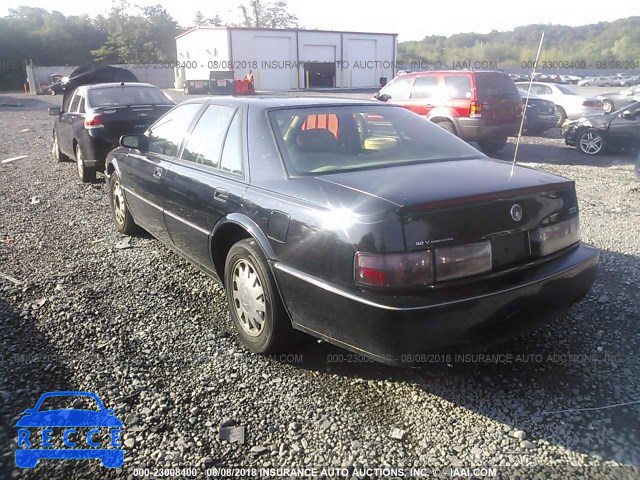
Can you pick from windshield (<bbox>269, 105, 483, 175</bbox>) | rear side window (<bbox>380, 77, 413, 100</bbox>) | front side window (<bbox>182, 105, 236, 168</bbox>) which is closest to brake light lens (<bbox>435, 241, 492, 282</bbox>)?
windshield (<bbox>269, 105, 483, 175</bbox>)

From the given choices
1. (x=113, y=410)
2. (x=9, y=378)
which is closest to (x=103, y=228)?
(x=9, y=378)

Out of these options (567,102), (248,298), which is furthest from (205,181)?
(567,102)

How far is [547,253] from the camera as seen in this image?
9.63ft

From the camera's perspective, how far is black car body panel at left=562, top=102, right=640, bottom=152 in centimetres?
1074

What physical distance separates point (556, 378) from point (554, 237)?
2.67 feet

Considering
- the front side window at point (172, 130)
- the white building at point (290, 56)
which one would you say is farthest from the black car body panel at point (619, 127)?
the white building at point (290, 56)

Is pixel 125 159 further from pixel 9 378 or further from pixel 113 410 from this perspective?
pixel 113 410

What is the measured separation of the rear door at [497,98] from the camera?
10.3m

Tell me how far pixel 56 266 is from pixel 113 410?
263 centimetres

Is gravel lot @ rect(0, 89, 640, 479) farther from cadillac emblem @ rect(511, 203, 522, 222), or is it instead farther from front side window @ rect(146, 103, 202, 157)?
front side window @ rect(146, 103, 202, 157)

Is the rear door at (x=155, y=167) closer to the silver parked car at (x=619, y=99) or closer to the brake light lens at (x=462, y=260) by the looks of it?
the brake light lens at (x=462, y=260)

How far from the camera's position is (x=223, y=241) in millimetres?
3605

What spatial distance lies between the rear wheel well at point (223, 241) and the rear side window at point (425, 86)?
859 centimetres

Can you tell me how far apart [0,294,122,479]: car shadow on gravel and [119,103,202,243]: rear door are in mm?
1222
